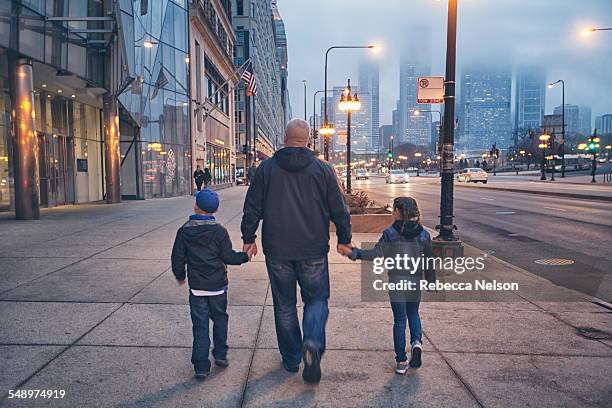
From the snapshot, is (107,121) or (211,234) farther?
(107,121)

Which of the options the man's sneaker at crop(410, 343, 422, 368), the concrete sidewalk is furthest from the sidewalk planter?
the man's sneaker at crop(410, 343, 422, 368)

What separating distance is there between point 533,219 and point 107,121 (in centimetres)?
1856

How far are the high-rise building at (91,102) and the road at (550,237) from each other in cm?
1323

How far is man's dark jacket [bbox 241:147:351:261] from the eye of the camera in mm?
4043

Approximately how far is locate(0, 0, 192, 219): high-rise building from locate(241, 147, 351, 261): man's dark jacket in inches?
507

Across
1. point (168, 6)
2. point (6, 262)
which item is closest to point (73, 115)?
point (168, 6)

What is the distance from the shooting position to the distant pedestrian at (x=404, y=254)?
14.1ft

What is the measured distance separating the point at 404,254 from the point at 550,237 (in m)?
9.84

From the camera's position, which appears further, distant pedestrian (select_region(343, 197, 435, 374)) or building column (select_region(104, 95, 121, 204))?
building column (select_region(104, 95, 121, 204))

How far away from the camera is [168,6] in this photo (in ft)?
97.2

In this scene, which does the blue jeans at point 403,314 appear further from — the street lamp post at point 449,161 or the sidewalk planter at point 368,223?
the sidewalk planter at point 368,223

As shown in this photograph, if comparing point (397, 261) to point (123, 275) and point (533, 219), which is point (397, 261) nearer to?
point (123, 275)

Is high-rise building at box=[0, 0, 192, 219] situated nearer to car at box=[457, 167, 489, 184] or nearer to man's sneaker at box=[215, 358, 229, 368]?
man's sneaker at box=[215, 358, 229, 368]

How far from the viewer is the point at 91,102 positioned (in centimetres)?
2442
